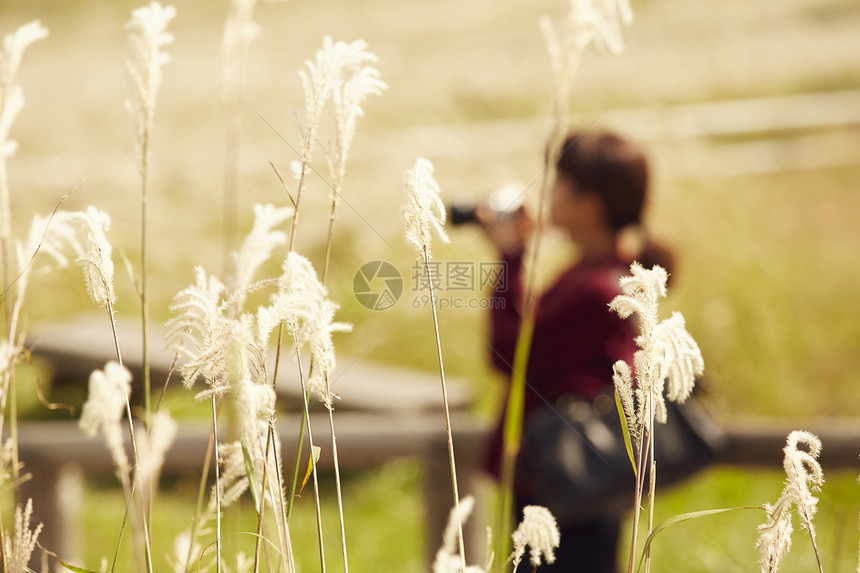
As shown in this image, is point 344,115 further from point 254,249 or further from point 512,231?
point 512,231

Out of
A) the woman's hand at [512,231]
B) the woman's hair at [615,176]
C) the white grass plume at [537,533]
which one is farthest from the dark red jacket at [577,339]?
the white grass plume at [537,533]

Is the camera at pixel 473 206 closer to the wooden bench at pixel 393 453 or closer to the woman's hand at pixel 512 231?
the woman's hand at pixel 512 231

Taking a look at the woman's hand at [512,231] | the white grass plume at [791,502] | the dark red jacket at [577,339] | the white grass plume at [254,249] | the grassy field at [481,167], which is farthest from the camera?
the grassy field at [481,167]

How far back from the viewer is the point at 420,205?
60 centimetres

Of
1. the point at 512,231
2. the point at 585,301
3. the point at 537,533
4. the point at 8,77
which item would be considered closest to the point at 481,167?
the point at 512,231

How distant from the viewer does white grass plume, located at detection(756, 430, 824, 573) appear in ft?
1.80

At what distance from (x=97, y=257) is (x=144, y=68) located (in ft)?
0.65

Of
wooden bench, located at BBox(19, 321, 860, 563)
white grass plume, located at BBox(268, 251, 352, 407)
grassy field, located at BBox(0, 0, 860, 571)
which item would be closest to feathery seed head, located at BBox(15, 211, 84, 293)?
white grass plume, located at BBox(268, 251, 352, 407)

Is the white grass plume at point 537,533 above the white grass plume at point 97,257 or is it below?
below

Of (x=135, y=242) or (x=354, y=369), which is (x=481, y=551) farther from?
(x=135, y=242)

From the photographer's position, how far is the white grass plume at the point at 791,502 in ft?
1.80

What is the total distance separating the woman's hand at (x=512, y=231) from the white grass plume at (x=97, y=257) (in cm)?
154

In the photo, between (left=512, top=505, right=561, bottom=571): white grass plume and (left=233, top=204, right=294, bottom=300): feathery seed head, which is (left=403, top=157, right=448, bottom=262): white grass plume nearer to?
(left=233, top=204, right=294, bottom=300): feathery seed head

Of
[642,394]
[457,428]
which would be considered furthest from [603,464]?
[642,394]
